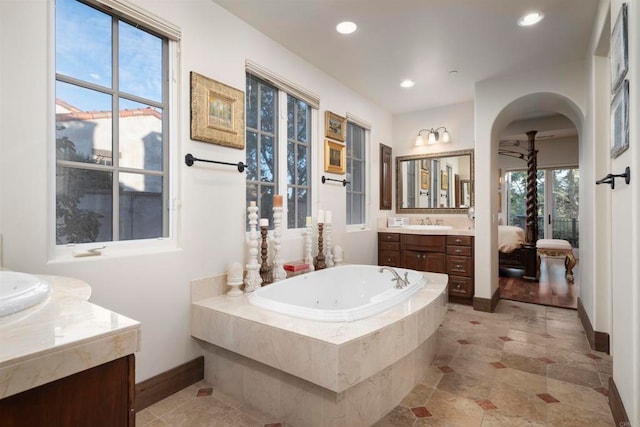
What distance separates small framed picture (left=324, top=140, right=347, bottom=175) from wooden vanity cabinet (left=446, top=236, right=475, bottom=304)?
61.3 inches

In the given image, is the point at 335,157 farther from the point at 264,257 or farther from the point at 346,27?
the point at 264,257

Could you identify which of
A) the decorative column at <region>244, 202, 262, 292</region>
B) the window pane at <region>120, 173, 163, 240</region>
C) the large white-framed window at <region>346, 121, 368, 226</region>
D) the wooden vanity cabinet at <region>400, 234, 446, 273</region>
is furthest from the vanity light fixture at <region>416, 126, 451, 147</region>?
the window pane at <region>120, 173, 163, 240</region>

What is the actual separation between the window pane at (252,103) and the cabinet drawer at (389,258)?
8.14 ft

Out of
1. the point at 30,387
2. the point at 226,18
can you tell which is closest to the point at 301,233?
the point at 226,18

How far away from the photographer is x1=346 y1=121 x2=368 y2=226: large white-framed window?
403 cm

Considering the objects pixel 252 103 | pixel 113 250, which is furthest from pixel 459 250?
pixel 113 250

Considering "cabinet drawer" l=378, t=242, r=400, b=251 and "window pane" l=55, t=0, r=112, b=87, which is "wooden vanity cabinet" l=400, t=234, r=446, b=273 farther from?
"window pane" l=55, t=0, r=112, b=87

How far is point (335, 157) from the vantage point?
141 inches

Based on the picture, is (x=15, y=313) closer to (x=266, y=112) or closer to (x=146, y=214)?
(x=146, y=214)

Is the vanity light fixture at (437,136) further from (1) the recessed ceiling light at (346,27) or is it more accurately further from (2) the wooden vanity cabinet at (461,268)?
(1) the recessed ceiling light at (346,27)

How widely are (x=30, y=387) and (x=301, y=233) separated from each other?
8.48 feet

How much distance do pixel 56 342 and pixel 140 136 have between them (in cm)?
166

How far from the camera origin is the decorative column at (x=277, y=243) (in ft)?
8.64

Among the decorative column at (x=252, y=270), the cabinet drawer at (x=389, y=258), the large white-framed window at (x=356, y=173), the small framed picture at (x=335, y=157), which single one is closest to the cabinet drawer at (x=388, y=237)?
the cabinet drawer at (x=389, y=258)
